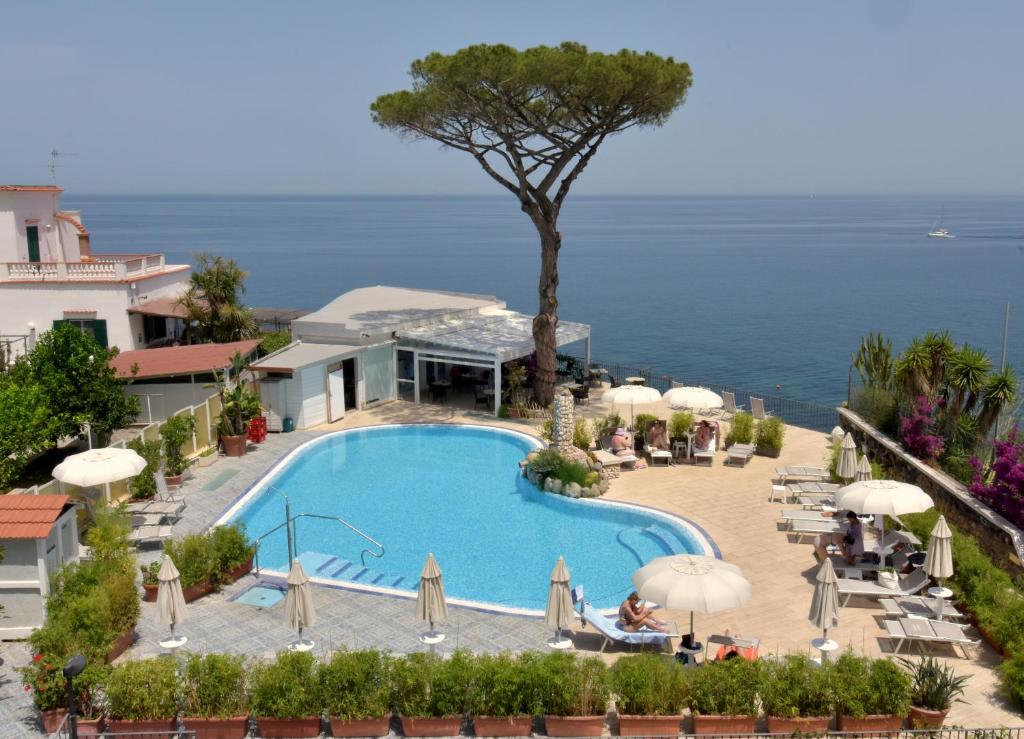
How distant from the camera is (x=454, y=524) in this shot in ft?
53.7

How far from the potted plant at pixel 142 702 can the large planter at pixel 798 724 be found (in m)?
6.00

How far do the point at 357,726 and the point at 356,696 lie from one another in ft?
0.94

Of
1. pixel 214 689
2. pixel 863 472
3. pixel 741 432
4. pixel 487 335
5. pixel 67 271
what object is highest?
pixel 67 271

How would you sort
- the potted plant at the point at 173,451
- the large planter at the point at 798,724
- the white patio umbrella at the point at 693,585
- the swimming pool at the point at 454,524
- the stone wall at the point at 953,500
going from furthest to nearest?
the potted plant at the point at 173,451
the swimming pool at the point at 454,524
the stone wall at the point at 953,500
the white patio umbrella at the point at 693,585
the large planter at the point at 798,724

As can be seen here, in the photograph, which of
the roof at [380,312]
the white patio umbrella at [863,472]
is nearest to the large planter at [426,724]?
the white patio umbrella at [863,472]

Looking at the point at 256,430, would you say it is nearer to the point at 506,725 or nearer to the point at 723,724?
the point at 506,725

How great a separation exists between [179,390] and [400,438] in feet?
18.5

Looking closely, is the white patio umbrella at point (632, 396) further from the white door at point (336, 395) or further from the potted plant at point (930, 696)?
the potted plant at point (930, 696)

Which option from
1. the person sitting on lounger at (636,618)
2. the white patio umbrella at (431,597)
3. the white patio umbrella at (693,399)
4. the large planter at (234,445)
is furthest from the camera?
the large planter at (234,445)

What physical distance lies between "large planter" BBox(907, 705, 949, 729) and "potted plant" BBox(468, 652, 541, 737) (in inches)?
148

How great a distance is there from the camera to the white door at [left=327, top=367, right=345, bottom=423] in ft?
75.0

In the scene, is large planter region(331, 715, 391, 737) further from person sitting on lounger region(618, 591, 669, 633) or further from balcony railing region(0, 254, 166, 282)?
balcony railing region(0, 254, 166, 282)

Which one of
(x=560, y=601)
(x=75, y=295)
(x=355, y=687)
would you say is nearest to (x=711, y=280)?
(x=75, y=295)

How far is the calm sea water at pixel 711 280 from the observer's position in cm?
5009
